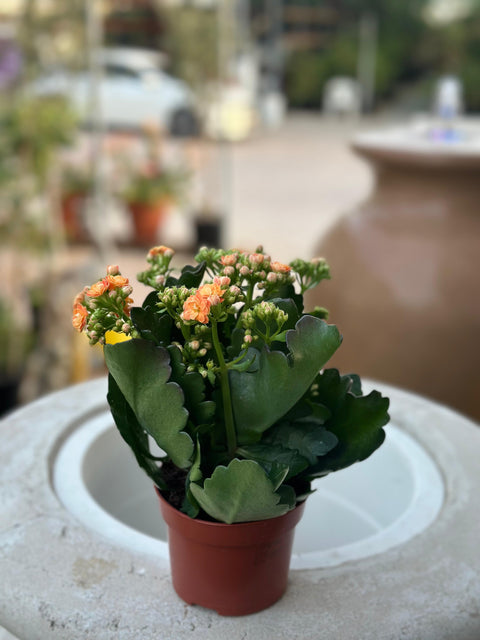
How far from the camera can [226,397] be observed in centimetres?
74

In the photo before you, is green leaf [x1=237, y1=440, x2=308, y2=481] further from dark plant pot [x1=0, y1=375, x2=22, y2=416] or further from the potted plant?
dark plant pot [x1=0, y1=375, x2=22, y2=416]

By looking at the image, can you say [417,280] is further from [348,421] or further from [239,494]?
[239,494]

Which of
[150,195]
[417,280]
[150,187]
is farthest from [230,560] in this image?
[150,187]

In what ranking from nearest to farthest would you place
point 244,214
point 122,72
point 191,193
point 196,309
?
point 196,309
point 122,72
point 191,193
point 244,214

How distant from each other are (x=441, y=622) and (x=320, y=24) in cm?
1678

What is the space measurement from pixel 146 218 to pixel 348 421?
4.57 metres

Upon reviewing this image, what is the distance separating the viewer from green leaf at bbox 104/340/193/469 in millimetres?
693

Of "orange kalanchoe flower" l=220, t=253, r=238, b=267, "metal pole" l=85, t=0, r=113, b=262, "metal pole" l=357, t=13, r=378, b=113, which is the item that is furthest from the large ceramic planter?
"metal pole" l=357, t=13, r=378, b=113

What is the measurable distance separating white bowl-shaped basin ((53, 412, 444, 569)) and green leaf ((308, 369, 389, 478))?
284 mm

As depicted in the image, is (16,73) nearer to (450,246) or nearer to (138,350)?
(450,246)

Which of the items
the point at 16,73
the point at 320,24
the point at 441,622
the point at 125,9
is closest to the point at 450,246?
the point at 441,622

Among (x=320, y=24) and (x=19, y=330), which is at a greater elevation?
(x=320, y=24)

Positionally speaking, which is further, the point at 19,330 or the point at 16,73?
the point at 16,73

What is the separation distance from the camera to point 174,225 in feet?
19.4
